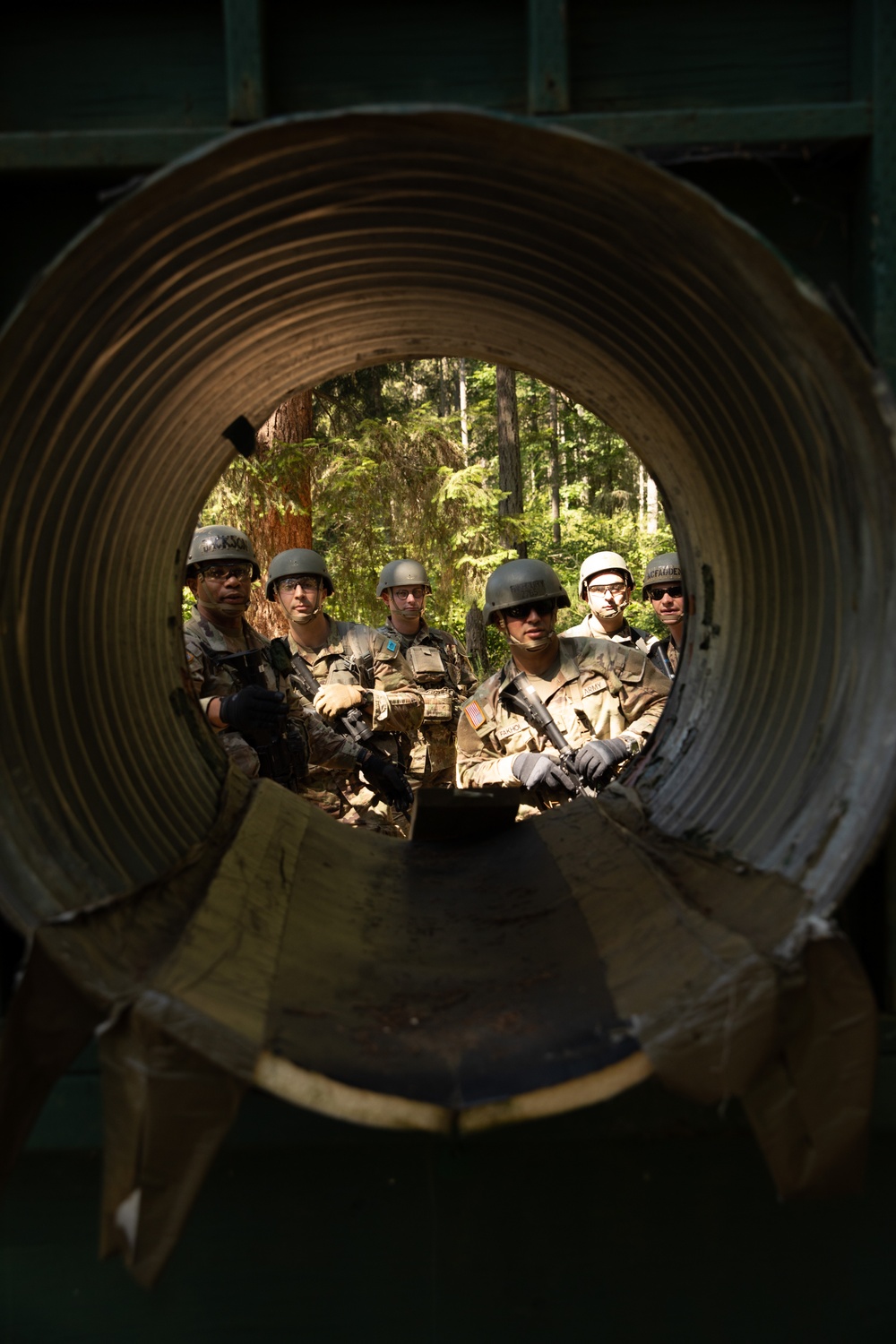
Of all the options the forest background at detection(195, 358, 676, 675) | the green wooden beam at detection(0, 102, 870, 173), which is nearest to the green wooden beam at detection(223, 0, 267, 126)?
the green wooden beam at detection(0, 102, 870, 173)

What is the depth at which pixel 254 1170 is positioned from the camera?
9.91 ft

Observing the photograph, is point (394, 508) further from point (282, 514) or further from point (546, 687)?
point (546, 687)

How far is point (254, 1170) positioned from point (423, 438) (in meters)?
13.7

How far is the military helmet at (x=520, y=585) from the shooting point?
7559 mm

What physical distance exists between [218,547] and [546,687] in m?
2.40

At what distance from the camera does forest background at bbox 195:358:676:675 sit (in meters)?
12.9

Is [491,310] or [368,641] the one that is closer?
[491,310]

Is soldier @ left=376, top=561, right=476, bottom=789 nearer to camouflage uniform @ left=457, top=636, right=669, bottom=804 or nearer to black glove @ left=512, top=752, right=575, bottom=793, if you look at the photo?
camouflage uniform @ left=457, top=636, right=669, bottom=804

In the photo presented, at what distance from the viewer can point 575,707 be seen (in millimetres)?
7508

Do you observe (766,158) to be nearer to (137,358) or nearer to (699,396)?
(699,396)

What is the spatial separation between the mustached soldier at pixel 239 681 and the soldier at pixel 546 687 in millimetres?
934

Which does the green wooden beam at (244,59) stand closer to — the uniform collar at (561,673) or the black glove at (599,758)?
the black glove at (599,758)

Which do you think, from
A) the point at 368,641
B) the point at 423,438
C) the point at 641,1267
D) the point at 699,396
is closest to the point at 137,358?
the point at 699,396

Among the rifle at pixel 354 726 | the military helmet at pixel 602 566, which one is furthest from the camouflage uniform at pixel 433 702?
the military helmet at pixel 602 566
